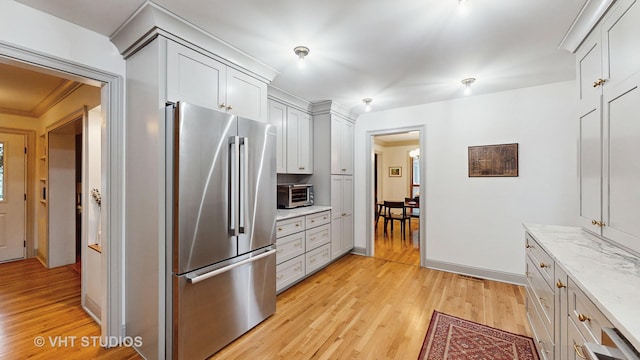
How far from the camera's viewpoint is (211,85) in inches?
83.0

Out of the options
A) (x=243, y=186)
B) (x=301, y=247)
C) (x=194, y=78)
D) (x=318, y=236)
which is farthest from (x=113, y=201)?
(x=318, y=236)

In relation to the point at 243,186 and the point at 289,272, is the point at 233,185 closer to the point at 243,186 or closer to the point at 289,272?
the point at 243,186

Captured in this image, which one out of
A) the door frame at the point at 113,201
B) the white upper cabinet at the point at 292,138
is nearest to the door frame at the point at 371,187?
the white upper cabinet at the point at 292,138

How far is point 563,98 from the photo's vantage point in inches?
120

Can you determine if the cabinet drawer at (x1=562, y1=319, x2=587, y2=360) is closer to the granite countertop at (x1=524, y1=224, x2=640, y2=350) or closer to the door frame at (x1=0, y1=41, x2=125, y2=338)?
the granite countertop at (x1=524, y1=224, x2=640, y2=350)

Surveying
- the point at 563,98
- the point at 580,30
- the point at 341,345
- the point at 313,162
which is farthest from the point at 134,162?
the point at 563,98

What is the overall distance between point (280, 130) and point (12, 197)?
4.51 m

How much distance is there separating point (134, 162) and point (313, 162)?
247 cm

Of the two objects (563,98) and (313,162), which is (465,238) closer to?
(563,98)

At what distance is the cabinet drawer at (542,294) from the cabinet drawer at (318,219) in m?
2.22

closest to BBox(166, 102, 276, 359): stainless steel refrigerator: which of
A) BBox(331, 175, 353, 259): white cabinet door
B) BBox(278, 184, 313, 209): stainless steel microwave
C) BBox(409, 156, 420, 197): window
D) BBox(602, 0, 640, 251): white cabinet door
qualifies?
BBox(278, 184, 313, 209): stainless steel microwave

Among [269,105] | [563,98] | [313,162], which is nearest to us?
[563,98]

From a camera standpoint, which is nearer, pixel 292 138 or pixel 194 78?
pixel 194 78

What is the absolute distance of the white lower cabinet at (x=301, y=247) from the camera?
2.91m
